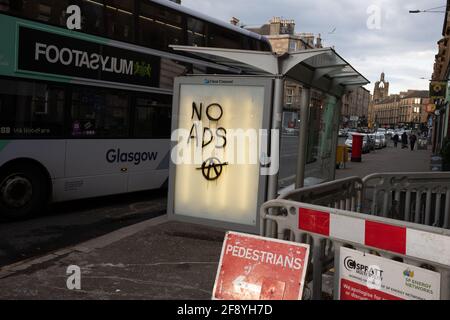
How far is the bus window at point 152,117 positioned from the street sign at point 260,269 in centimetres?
636

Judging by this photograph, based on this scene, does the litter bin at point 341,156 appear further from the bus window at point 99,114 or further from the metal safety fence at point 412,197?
the metal safety fence at point 412,197

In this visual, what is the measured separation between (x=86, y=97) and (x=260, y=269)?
6013 mm

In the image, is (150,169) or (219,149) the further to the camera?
(150,169)

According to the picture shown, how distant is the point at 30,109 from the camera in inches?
298

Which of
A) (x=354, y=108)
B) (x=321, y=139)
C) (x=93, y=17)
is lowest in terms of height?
(x=321, y=139)

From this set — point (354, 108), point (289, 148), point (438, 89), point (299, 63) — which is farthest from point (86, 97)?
point (354, 108)

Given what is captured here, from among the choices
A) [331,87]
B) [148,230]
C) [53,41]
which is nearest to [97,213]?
[148,230]

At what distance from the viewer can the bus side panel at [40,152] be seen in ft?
23.9

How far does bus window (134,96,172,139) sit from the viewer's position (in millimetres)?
9648

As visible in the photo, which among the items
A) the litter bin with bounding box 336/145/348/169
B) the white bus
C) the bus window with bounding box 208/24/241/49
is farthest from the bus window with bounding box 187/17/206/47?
the litter bin with bounding box 336/145/348/169

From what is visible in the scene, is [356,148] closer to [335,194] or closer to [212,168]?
[212,168]

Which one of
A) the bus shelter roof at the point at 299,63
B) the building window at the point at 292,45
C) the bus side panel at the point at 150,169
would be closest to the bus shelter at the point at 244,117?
the bus shelter roof at the point at 299,63

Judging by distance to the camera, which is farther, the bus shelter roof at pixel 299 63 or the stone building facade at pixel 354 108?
the stone building facade at pixel 354 108

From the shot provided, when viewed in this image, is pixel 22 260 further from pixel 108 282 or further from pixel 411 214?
pixel 411 214
